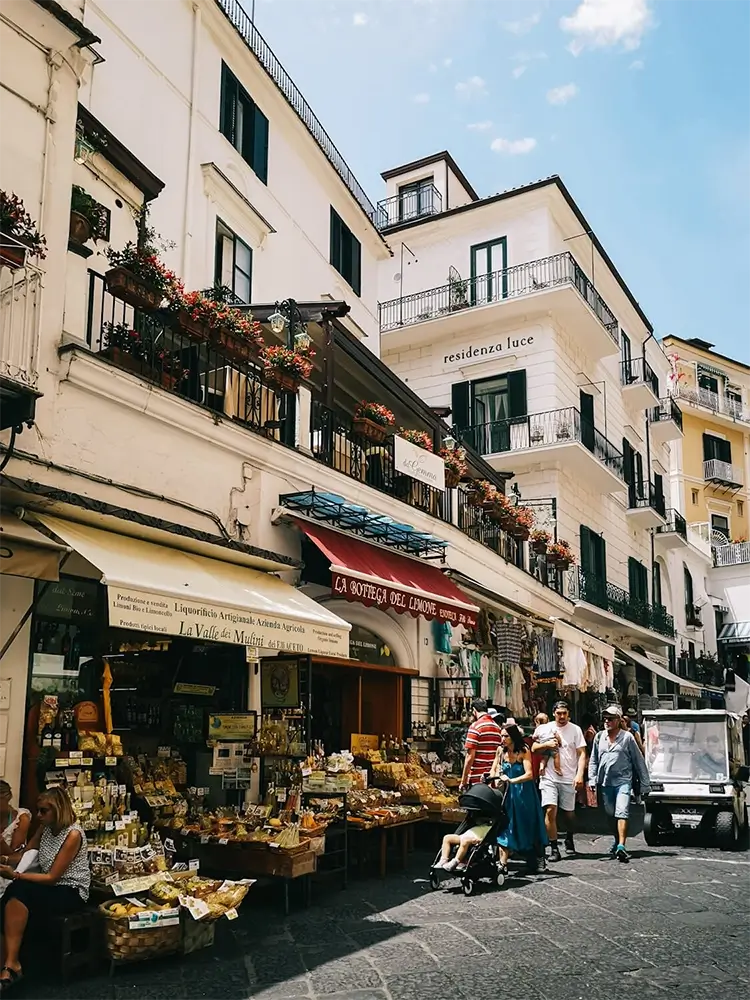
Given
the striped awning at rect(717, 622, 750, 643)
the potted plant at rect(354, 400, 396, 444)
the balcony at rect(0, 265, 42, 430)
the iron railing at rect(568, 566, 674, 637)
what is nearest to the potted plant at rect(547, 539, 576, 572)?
the iron railing at rect(568, 566, 674, 637)

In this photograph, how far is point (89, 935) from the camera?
5.97 meters

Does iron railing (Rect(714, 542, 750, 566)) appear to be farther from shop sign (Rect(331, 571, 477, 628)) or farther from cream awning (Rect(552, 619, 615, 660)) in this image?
shop sign (Rect(331, 571, 477, 628))

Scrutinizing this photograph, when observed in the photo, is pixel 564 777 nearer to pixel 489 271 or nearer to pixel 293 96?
pixel 293 96

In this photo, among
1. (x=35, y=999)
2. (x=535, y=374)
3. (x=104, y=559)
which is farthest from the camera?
(x=535, y=374)

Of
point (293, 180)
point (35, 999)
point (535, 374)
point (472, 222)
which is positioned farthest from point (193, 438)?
point (472, 222)

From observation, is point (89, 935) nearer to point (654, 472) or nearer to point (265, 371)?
point (265, 371)

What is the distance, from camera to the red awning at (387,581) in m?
10.0

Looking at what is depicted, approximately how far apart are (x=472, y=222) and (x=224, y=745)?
19.3 metres

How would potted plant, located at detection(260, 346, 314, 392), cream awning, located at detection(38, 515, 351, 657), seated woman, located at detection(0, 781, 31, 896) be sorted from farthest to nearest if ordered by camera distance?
potted plant, located at detection(260, 346, 314, 392), cream awning, located at detection(38, 515, 351, 657), seated woman, located at detection(0, 781, 31, 896)

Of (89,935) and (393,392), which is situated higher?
(393,392)

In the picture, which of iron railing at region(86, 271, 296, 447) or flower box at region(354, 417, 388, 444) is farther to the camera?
flower box at region(354, 417, 388, 444)

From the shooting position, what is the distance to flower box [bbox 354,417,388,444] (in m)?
12.4

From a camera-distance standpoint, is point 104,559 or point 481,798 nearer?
point 104,559

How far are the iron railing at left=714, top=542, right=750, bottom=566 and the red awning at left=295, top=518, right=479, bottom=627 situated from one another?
2877 centimetres
